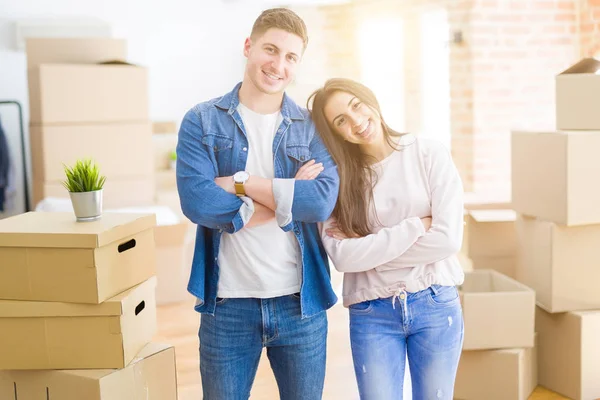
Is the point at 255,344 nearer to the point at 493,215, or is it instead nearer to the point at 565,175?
the point at 565,175

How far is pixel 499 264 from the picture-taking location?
3201mm

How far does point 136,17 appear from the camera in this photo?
5.95 m

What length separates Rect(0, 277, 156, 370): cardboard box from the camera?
1.84 m

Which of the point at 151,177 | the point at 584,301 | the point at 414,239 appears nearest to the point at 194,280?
the point at 414,239

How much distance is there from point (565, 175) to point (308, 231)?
1.26 meters

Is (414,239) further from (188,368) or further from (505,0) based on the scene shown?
(505,0)

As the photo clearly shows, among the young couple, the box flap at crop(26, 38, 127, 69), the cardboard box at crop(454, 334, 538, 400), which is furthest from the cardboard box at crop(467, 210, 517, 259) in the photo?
the box flap at crop(26, 38, 127, 69)

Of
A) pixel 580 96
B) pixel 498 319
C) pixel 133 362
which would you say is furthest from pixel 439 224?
pixel 580 96

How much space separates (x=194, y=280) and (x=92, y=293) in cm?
26

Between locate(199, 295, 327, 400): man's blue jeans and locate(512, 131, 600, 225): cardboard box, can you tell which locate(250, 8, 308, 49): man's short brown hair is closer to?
locate(199, 295, 327, 400): man's blue jeans

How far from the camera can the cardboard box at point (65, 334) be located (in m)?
1.84

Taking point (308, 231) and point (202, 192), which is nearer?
point (202, 192)

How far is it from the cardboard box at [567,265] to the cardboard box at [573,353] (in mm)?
65

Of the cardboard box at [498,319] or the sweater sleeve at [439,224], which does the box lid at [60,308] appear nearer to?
the sweater sleeve at [439,224]
